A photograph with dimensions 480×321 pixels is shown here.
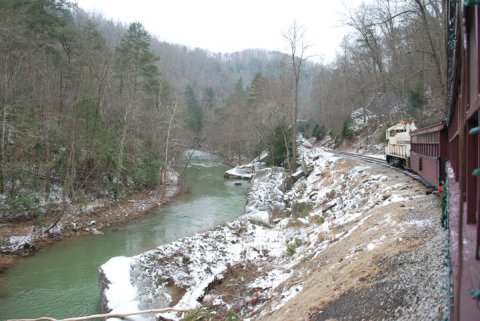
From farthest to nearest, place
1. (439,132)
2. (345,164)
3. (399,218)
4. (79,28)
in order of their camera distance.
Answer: (79,28), (345,164), (439,132), (399,218)

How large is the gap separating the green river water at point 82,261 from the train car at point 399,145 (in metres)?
10.4

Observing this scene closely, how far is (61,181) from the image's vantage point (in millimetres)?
23750

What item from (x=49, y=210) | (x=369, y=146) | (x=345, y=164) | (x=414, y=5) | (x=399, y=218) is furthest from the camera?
(x=369, y=146)

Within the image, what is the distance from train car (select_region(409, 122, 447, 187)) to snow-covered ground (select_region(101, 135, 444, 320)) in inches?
35.0

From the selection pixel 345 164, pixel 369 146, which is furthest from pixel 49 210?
pixel 369 146

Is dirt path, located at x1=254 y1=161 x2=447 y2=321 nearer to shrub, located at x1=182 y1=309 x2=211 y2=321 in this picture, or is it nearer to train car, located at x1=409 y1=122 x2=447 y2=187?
train car, located at x1=409 y1=122 x2=447 y2=187

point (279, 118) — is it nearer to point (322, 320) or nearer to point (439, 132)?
point (439, 132)

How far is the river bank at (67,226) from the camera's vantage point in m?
15.7

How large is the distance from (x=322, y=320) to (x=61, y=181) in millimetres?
23347

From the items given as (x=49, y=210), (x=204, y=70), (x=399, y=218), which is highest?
(x=204, y=70)

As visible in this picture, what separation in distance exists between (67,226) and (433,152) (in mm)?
18654

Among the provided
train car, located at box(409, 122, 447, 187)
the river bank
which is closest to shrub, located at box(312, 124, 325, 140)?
the river bank

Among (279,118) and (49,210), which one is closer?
(49,210)

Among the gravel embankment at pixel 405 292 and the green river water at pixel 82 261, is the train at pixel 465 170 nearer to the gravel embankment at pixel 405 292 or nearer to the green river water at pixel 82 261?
the gravel embankment at pixel 405 292
